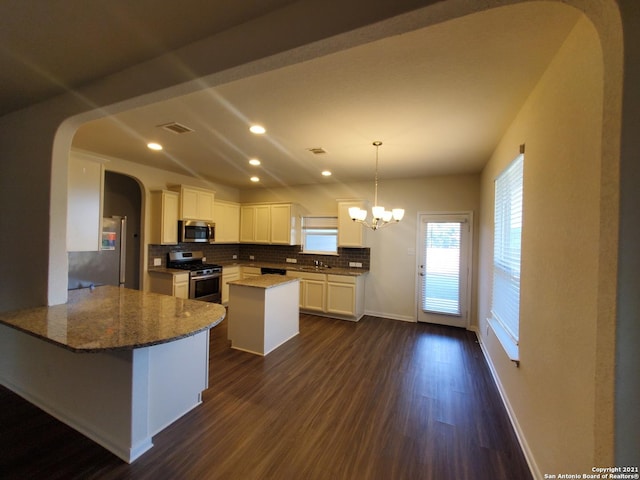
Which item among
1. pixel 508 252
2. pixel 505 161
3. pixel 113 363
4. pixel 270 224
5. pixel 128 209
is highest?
pixel 505 161

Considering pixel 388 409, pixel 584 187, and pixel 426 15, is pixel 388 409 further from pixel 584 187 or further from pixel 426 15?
pixel 426 15

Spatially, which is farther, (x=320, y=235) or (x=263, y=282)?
(x=320, y=235)

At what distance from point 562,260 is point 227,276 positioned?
17.4 ft

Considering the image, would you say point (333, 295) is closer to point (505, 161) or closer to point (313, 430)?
point (313, 430)

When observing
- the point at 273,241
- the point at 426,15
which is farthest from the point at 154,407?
the point at 273,241

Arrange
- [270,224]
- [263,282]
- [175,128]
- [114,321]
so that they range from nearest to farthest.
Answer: [114,321], [175,128], [263,282], [270,224]

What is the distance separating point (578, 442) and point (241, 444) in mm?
1989

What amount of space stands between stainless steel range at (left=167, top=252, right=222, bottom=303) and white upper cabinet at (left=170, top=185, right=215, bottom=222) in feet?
2.61

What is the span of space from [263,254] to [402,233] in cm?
329

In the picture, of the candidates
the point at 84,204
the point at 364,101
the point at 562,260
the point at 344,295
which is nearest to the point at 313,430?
the point at 562,260

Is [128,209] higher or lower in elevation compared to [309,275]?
higher

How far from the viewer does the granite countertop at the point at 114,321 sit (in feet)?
5.24

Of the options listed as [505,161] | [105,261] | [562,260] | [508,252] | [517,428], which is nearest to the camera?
[562,260]

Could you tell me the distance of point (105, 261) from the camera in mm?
4223
